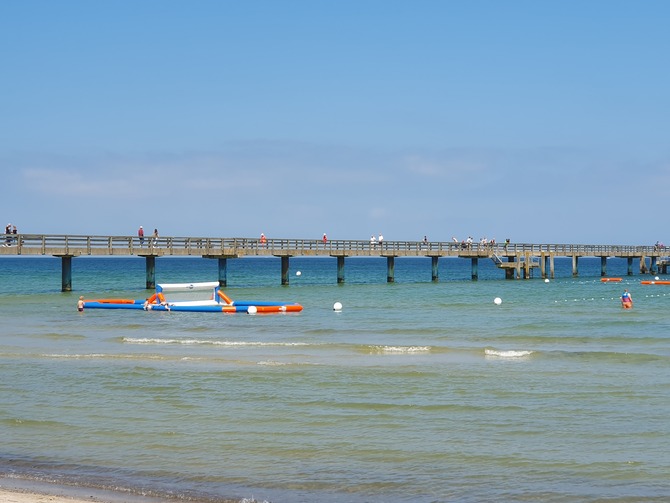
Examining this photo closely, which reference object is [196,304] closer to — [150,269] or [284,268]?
[150,269]

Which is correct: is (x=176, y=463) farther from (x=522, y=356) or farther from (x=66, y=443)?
(x=522, y=356)

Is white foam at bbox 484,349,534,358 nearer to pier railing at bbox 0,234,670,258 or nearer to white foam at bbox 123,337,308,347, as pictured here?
white foam at bbox 123,337,308,347

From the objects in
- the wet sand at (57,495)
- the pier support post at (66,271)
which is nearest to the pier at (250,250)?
the pier support post at (66,271)

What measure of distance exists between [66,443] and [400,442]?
4389mm

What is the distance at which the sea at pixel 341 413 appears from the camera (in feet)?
34.2

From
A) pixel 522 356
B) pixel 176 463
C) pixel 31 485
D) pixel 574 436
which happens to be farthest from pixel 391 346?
pixel 31 485

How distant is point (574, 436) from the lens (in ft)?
41.3

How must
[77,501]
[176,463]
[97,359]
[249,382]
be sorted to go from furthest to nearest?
[97,359], [249,382], [176,463], [77,501]

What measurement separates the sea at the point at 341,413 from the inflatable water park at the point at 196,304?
236 inches

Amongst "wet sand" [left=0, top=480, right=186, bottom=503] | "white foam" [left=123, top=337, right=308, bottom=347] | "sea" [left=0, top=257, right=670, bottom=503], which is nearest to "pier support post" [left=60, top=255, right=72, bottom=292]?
"sea" [left=0, top=257, right=670, bottom=503]

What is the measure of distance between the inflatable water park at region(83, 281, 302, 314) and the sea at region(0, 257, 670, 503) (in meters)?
5.98

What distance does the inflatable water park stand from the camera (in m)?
34.9

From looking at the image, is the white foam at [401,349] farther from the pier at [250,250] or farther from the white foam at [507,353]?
the pier at [250,250]

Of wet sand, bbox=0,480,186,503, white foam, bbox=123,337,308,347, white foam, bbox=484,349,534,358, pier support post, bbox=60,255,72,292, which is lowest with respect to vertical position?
wet sand, bbox=0,480,186,503
